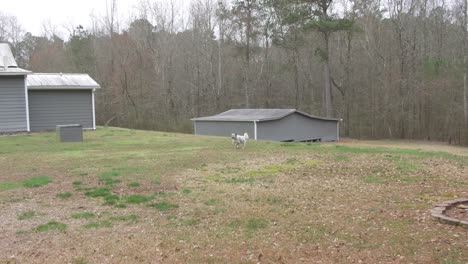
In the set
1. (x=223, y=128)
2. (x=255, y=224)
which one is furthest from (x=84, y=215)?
(x=223, y=128)

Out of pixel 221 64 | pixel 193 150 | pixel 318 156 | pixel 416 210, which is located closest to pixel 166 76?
pixel 221 64

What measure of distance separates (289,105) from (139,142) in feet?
74.0

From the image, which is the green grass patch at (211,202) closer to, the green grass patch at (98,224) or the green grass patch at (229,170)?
the green grass patch at (98,224)

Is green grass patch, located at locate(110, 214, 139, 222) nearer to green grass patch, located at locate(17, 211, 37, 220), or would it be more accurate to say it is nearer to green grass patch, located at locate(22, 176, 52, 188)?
green grass patch, located at locate(17, 211, 37, 220)

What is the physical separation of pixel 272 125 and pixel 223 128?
2785mm

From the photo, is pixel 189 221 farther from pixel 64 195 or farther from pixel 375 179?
pixel 375 179

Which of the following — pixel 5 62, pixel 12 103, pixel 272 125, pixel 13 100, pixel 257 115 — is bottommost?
pixel 272 125

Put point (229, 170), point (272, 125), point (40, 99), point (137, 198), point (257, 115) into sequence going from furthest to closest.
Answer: point (257, 115), point (272, 125), point (40, 99), point (229, 170), point (137, 198)

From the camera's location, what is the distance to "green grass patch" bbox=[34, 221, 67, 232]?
5215mm

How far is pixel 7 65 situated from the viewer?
18.2 meters

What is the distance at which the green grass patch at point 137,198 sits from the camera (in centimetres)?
646

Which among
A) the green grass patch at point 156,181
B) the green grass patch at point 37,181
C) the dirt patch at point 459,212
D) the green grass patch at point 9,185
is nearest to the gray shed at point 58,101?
the green grass patch at point 37,181

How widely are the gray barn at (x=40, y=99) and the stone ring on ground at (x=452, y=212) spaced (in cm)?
1644

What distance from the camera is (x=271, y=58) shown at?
1485 inches
